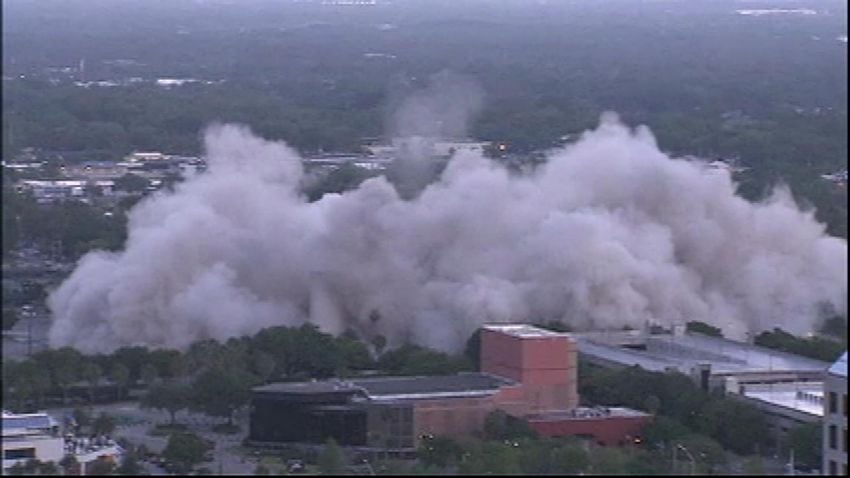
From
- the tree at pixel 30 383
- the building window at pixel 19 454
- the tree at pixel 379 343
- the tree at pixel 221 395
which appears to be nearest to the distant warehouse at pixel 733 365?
the tree at pixel 379 343

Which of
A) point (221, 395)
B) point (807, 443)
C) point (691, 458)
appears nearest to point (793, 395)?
point (807, 443)

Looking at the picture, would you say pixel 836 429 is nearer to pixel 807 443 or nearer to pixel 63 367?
pixel 807 443

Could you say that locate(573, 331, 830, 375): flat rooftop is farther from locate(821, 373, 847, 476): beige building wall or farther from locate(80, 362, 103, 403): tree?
locate(821, 373, 847, 476): beige building wall

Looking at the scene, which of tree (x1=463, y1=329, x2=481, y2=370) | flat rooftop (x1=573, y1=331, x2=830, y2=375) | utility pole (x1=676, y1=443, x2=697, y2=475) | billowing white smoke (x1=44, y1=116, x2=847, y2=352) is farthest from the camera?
billowing white smoke (x1=44, y1=116, x2=847, y2=352)

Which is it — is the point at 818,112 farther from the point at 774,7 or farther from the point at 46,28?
the point at 774,7

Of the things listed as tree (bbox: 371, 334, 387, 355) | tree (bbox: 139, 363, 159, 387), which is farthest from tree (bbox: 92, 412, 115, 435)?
tree (bbox: 371, 334, 387, 355)

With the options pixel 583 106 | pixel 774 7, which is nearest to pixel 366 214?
pixel 583 106
